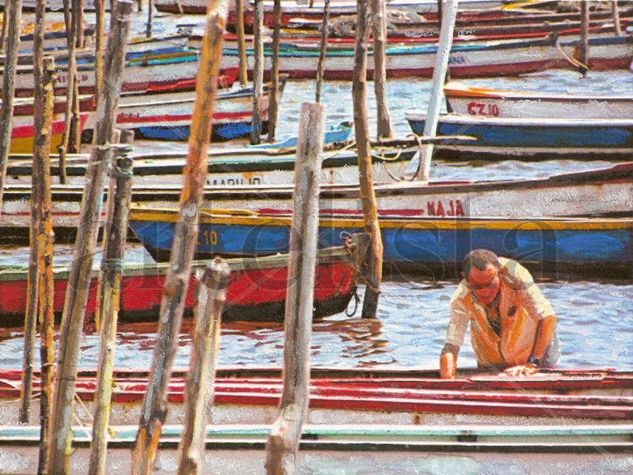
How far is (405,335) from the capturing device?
1304 cm

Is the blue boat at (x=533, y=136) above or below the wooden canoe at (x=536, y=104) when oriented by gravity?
below

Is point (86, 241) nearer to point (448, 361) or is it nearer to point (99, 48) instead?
point (448, 361)

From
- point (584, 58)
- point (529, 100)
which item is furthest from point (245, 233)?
point (584, 58)

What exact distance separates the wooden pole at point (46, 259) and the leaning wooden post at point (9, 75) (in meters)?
0.88

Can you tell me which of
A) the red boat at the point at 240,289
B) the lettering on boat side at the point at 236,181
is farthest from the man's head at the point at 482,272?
the lettering on boat side at the point at 236,181

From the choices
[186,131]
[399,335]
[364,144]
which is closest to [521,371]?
[364,144]

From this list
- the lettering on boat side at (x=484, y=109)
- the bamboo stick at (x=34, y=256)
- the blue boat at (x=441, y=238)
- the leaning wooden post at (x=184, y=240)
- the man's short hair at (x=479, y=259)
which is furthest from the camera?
the lettering on boat side at (x=484, y=109)

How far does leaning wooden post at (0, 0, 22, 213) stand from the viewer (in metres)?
8.29

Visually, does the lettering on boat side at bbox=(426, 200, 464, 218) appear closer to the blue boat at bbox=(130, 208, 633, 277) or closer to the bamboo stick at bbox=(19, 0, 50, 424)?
the blue boat at bbox=(130, 208, 633, 277)

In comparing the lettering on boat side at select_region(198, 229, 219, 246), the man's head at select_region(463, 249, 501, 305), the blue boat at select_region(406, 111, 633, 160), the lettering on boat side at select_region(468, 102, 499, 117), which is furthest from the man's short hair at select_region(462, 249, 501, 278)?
the lettering on boat side at select_region(468, 102, 499, 117)

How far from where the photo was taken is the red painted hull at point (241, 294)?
41.8 ft

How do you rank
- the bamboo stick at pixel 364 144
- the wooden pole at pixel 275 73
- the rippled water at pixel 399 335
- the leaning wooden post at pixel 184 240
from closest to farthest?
the leaning wooden post at pixel 184 240, the bamboo stick at pixel 364 144, the rippled water at pixel 399 335, the wooden pole at pixel 275 73

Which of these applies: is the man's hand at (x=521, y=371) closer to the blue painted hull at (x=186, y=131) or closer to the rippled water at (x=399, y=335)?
the rippled water at (x=399, y=335)

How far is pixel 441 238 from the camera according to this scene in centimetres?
1476
